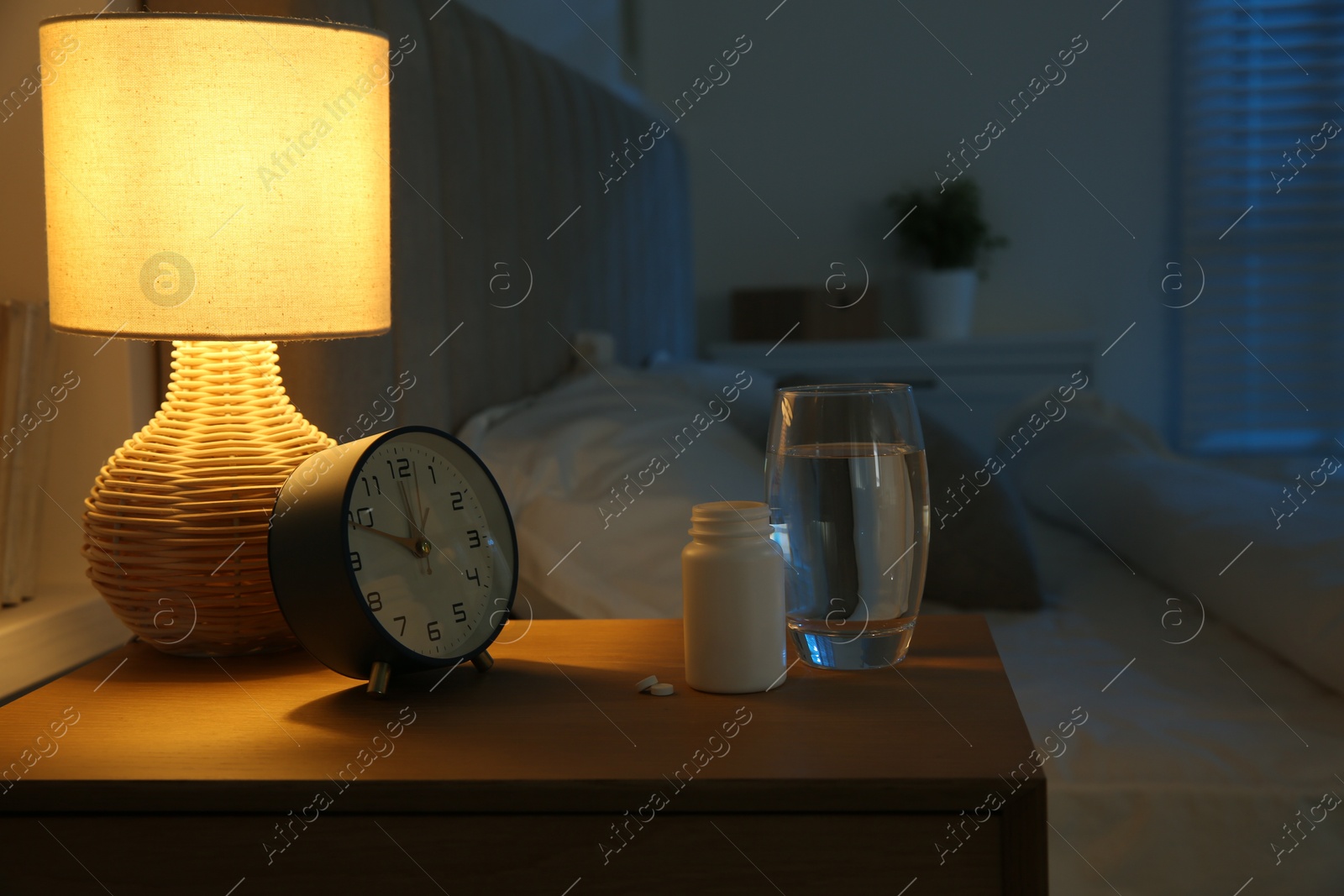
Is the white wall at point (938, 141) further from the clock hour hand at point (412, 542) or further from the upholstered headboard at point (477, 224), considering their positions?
the clock hour hand at point (412, 542)

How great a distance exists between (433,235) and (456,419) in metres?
0.25

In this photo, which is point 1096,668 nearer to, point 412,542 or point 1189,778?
point 1189,778

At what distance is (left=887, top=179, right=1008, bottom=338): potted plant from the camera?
3201 mm

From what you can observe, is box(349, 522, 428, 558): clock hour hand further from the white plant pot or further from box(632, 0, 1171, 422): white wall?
box(632, 0, 1171, 422): white wall

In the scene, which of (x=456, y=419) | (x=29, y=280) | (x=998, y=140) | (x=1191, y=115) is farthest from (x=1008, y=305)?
(x=29, y=280)

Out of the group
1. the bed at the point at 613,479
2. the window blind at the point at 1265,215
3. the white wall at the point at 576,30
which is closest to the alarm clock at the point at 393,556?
the bed at the point at 613,479

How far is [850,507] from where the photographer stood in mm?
746

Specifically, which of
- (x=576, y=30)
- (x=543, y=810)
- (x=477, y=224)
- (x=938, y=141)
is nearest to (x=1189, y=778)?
(x=543, y=810)

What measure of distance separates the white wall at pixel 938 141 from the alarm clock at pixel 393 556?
2748mm

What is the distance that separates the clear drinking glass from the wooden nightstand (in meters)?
0.09

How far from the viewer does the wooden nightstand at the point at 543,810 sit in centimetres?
62

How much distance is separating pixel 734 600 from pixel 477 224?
3.11 feet

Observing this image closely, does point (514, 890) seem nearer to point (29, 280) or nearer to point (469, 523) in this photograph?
point (469, 523)

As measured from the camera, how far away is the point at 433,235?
1385 mm
